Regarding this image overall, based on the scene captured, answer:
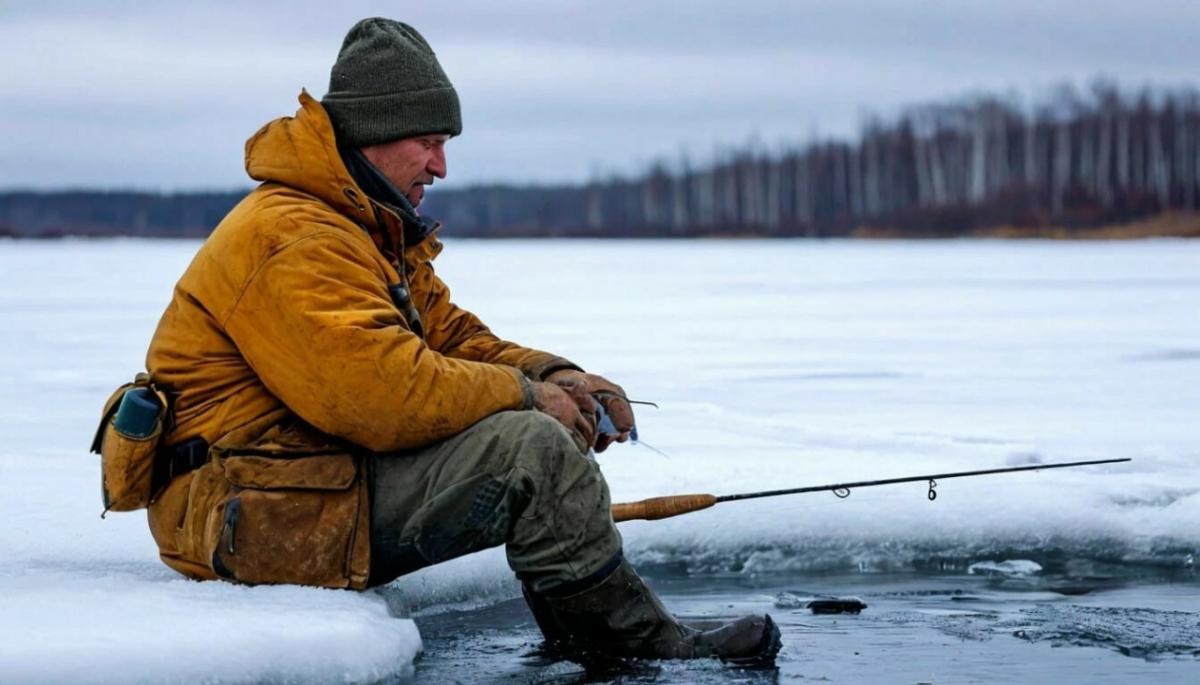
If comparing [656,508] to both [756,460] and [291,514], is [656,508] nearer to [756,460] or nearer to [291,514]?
[291,514]

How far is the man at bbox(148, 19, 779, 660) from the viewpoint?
3031 mm

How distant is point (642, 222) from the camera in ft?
251

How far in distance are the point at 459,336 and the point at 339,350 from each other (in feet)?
3.22

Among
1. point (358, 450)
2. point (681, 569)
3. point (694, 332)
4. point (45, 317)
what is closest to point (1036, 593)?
point (681, 569)

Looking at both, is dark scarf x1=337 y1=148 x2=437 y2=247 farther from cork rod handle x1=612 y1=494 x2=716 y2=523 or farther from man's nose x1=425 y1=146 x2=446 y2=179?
cork rod handle x1=612 y1=494 x2=716 y2=523

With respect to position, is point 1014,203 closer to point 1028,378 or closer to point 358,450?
point 1028,378

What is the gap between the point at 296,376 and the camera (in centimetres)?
303

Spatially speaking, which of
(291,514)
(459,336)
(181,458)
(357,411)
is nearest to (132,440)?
(181,458)

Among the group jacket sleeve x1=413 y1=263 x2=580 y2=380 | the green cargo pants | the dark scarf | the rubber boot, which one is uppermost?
the dark scarf

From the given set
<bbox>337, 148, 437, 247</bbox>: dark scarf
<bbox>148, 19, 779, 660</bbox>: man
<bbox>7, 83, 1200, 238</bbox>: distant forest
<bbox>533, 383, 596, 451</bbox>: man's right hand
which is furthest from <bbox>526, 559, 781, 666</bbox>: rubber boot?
<bbox>7, 83, 1200, 238</bbox>: distant forest

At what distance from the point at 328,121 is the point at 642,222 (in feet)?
241

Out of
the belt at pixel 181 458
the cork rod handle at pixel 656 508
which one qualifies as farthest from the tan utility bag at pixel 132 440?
the cork rod handle at pixel 656 508

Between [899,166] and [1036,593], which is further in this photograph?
[899,166]

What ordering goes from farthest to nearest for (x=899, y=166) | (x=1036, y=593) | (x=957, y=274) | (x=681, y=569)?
1. (x=899, y=166)
2. (x=957, y=274)
3. (x=681, y=569)
4. (x=1036, y=593)
